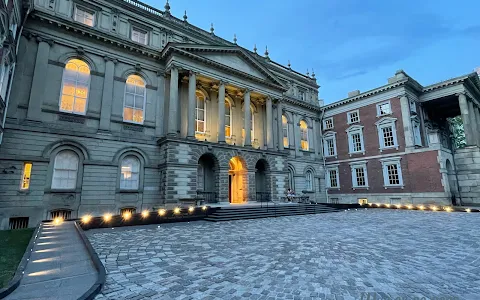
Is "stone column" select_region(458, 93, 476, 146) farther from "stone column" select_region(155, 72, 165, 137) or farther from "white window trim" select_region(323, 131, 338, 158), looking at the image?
"stone column" select_region(155, 72, 165, 137)

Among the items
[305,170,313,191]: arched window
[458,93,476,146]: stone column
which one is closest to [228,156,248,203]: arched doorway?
[305,170,313,191]: arched window

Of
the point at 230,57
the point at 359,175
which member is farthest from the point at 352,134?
the point at 230,57

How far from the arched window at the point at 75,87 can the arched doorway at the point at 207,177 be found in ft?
31.2

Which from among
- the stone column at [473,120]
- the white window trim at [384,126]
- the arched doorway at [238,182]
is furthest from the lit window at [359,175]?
the arched doorway at [238,182]

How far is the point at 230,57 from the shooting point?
22703 millimetres

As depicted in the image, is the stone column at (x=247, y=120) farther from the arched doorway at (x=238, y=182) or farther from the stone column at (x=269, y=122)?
the stone column at (x=269, y=122)

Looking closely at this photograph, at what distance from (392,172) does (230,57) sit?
21.0m

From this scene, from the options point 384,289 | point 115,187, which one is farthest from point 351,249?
point 115,187

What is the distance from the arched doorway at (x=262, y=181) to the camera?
22984mm

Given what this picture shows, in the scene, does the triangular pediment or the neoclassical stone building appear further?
the triangular pediment

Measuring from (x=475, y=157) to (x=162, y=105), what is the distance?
3031 centimetres

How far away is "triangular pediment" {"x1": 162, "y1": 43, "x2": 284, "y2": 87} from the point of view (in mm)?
19692

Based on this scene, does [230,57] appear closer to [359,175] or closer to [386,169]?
[359,175]

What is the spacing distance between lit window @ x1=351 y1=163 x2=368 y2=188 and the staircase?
34.6 feet
